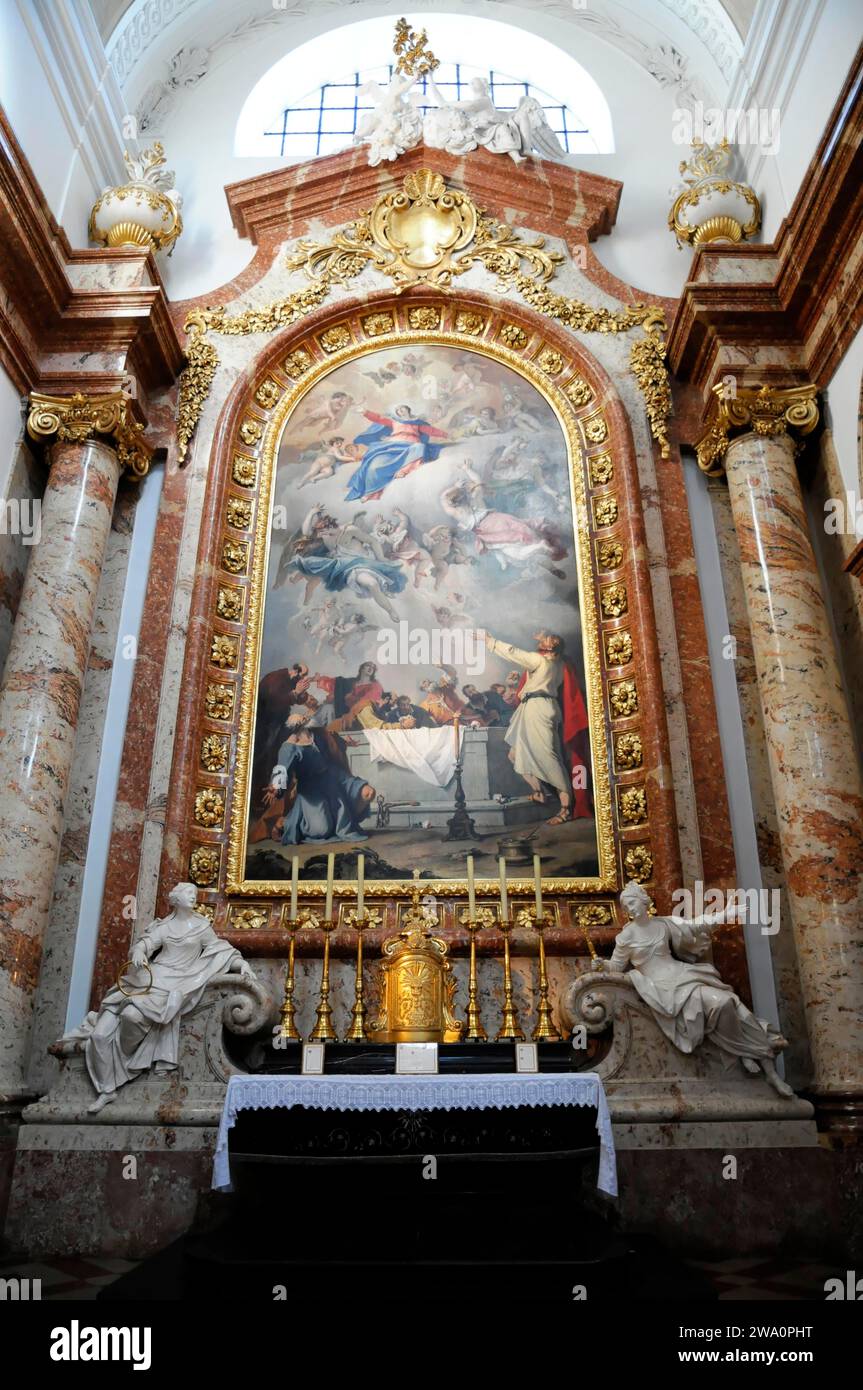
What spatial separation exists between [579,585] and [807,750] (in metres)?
2.27

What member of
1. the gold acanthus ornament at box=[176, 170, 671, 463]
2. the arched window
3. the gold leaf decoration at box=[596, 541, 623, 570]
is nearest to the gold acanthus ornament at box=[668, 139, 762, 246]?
the gold acanthus ornament at box=[176, 170, 671, 463]

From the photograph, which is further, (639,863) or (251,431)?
(251,431)

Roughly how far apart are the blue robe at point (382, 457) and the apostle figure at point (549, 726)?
1717 mm

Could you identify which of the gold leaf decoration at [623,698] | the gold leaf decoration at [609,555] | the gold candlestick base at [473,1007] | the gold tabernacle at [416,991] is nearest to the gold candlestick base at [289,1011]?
the gold tabernacle at [416,991]

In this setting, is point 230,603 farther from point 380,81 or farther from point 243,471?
point 380,81

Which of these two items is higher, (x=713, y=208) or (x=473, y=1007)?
(x=713, y=208)

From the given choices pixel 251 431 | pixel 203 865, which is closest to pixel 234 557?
pixel 251 431

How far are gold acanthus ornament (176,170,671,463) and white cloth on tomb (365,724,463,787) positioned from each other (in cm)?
336

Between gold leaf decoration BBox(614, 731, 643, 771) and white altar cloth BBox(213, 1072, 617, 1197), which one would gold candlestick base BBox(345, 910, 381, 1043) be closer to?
white altar cloth BBox(213, 1072, 617, 1197)

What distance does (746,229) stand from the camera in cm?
868

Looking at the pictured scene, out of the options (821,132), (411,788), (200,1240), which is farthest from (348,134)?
(200,1240)

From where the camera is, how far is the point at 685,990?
5941 millimetres

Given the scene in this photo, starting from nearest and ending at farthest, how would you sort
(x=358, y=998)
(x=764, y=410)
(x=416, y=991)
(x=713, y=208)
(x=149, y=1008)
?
(x=416, y=991) → (x=149, y=1008) → (x=358, y=998) → (x=764, y=410) → (x=713, y=208)
